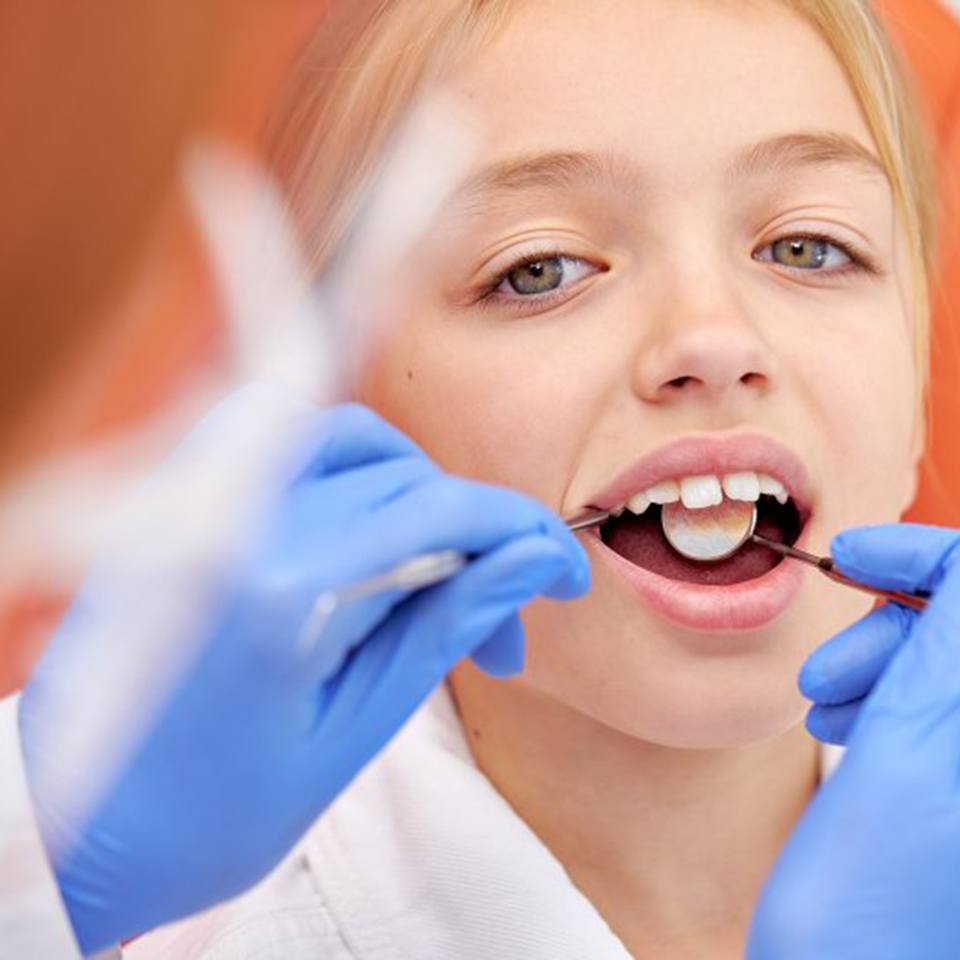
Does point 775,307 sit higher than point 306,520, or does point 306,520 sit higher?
point 775,307

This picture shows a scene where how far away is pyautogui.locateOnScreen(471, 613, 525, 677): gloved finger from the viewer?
1.08 meters

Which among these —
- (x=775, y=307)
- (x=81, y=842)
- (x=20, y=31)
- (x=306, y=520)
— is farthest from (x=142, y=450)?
(x=775, y=307)

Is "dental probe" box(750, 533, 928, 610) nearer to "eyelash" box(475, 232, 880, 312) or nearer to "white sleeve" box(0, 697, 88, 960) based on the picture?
"eyelash" box(475, 232, 880, 312)

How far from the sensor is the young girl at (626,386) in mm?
1225

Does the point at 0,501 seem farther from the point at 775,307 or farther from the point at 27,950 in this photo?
the point at 775,307

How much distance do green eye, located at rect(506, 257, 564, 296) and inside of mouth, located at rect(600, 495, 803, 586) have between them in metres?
0.23

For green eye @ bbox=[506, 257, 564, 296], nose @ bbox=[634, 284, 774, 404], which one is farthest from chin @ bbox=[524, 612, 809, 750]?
green eye @ bbox=[506, 257, 564, 296]

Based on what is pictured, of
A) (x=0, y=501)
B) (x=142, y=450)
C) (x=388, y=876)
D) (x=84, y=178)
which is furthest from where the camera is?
(x=388, y=876)

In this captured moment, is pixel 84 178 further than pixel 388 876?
No

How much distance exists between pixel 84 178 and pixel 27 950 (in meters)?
0.75

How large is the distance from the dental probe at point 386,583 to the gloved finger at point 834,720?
42cm

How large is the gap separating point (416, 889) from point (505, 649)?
15.9 inches

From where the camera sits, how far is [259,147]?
1005 millimetres

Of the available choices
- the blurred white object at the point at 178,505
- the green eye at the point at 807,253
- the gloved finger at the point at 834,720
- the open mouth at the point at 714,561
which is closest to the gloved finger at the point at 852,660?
the gloved finger at the point at 834,720
